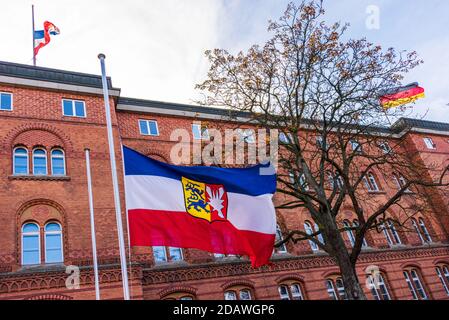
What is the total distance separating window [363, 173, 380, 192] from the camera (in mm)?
26375

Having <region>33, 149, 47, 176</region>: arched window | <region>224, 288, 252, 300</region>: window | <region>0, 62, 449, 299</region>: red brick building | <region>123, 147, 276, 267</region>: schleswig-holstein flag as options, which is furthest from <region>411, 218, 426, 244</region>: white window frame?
<region>33, 149, 47, 176</region>: arched window

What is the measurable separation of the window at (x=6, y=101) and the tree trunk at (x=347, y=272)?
15096 mm

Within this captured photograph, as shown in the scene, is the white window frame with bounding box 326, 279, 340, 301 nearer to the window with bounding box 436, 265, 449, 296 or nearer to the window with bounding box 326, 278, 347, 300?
the window with bounding box 326, 278, 347, 300

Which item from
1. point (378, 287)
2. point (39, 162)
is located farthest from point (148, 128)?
point (378, 287)

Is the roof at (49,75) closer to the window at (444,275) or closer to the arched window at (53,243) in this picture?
the arched window at (53,243)

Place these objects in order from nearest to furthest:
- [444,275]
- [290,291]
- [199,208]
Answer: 1. [199,208]
2. [290,291]
3. [444,275]

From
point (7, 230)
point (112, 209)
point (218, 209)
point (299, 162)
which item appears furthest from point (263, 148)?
point (7, 230)

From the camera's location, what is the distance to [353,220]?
78.3ft

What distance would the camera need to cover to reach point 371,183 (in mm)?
26828

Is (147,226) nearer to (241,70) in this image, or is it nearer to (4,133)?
Answer: (241,70)

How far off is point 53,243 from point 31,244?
791 millimetres

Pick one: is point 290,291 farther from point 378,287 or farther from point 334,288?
point 378,287

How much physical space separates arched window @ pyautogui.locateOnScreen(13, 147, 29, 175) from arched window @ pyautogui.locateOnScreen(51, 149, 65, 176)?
1050mm

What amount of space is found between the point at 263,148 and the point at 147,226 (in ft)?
31.1
